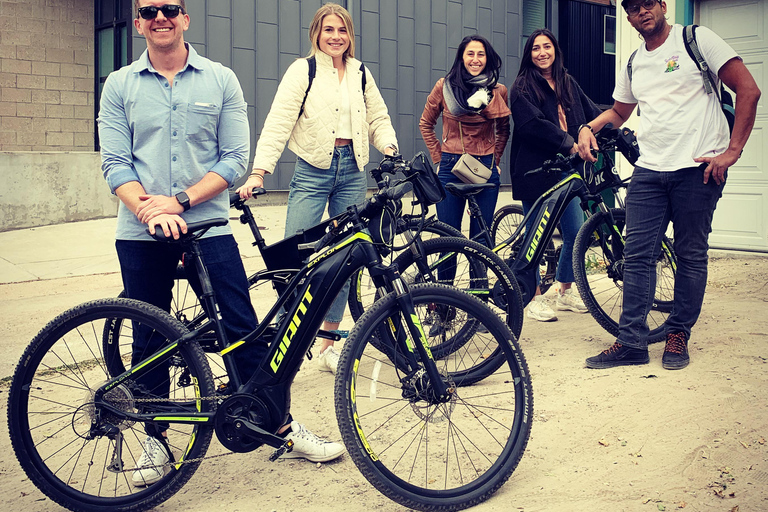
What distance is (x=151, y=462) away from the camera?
11.2ft

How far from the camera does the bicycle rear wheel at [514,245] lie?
5652 millimetres

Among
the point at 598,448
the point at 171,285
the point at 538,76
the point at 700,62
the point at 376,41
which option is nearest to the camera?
the point at 171,285

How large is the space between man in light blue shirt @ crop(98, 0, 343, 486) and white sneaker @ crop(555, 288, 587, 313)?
11.5 ft

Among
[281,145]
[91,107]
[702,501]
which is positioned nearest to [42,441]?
[281,145]

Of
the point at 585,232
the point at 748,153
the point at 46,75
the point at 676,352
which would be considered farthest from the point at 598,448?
the point at 46,75

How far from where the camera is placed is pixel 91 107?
1391cm

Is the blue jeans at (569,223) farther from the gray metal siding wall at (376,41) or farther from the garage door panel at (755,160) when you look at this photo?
the gray metal siding wall at (376,41)

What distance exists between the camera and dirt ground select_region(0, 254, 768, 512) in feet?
10.8

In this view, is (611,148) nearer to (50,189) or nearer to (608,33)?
(50,189)

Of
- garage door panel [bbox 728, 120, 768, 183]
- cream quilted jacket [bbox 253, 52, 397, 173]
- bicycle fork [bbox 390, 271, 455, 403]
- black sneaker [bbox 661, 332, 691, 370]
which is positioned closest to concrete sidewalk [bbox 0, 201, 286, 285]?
cream quilted jacket [bbox 253, 52, 397, 173]

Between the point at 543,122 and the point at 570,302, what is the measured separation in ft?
4.82

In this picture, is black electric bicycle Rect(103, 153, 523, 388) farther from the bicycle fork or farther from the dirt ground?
the dirt ground

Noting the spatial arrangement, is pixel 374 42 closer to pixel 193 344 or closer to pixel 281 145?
pixel 281 145

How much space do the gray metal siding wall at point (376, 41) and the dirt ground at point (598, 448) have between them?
7.94m
